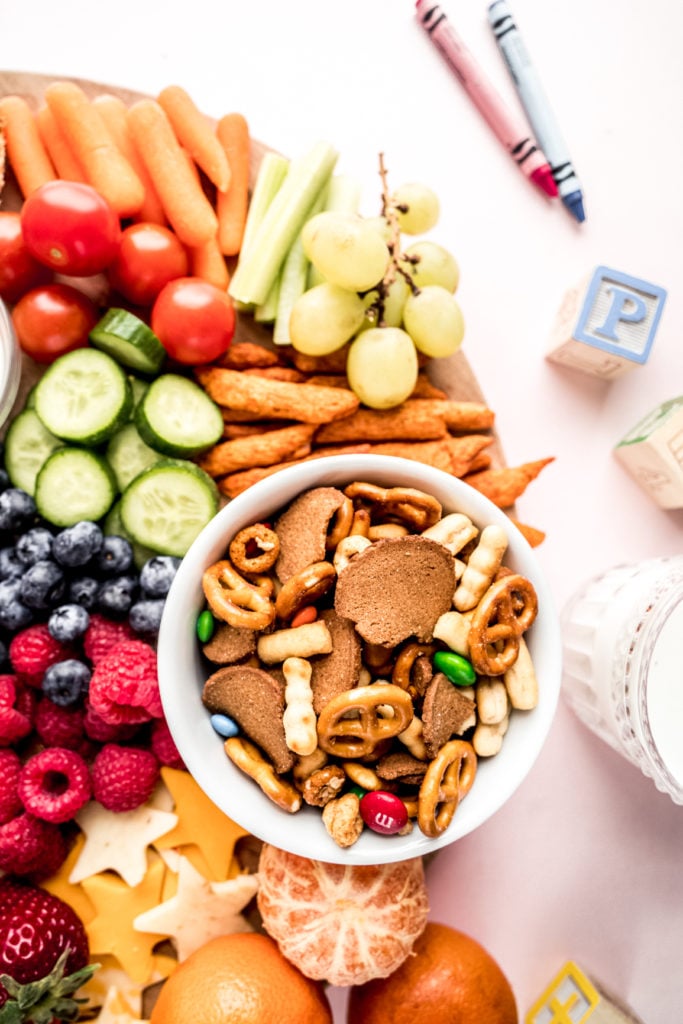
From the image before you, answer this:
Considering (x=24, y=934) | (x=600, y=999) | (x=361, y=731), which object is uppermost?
(x=361, y=731)

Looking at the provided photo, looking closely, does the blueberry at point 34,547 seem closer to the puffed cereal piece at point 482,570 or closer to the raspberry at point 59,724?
the raspberry at point 59,724

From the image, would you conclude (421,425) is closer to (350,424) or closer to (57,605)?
(350,424)

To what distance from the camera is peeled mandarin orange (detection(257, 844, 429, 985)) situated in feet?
3.60

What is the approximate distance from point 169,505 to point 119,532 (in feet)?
0.36

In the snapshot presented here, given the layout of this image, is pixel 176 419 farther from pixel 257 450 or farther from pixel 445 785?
pixel 445 785

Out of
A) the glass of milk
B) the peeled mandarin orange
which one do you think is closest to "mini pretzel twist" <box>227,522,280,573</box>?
the peeled mandarin orange

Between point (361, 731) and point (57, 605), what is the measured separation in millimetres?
515

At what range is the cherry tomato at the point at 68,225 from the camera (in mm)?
1092

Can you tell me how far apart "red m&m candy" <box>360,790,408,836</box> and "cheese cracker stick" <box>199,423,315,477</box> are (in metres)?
0.52

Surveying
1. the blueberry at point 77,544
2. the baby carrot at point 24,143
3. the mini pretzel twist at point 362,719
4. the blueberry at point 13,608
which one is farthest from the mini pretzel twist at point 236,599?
the baby carrot at point 24,143

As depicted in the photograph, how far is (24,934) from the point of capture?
110cm

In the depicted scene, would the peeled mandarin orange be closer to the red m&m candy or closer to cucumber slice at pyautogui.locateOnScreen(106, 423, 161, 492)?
the red m&m candy

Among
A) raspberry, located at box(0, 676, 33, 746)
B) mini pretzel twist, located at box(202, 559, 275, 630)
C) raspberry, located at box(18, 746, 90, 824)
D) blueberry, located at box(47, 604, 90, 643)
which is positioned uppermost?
mini pretzel twist, located at box(202, 559, 275, 630)

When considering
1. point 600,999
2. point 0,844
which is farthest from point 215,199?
point 600,999
